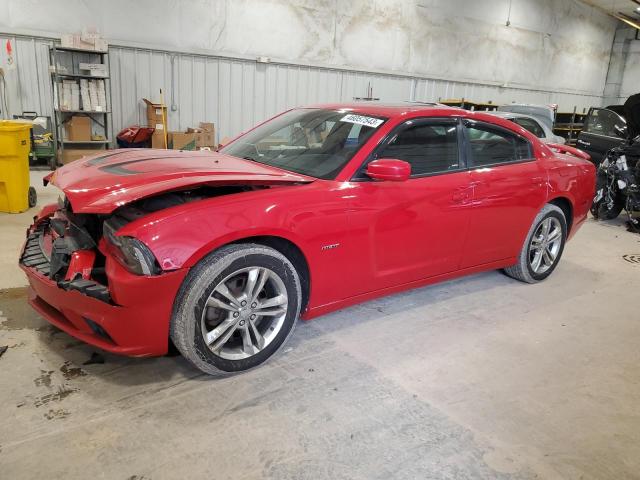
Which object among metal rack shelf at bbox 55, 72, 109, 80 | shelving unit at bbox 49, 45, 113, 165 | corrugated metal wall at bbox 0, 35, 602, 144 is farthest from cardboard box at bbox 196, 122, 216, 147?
metal rack shelf at bbox 55, 72, 109, 80

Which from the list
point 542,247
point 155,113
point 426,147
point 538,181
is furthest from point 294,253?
point 155,113

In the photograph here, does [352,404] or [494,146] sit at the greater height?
[494,146]

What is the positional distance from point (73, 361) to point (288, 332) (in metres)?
1.12

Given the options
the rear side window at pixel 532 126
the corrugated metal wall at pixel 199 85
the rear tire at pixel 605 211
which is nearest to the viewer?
the rear tire at pixel 605 211

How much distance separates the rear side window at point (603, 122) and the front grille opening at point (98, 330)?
7222 millimetres

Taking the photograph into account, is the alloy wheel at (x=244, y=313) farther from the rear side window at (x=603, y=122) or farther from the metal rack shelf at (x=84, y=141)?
the metal rack shelf at (x=84, y=141)

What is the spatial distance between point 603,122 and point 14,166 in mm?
7866

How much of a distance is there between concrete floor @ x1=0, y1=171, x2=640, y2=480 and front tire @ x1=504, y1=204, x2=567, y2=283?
68cm

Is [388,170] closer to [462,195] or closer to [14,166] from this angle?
[462,195]

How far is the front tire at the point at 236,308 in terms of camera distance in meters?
2.31

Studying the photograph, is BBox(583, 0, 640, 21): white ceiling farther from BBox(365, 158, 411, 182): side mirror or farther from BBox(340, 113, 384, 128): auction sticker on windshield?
BBox(365, 158, 411, 182): side mirror

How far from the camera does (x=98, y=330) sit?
230 centimetres

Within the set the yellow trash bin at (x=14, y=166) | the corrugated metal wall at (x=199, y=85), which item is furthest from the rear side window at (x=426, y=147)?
the corrugated metal wall at (x=199, y=85)

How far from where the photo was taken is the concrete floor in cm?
200
